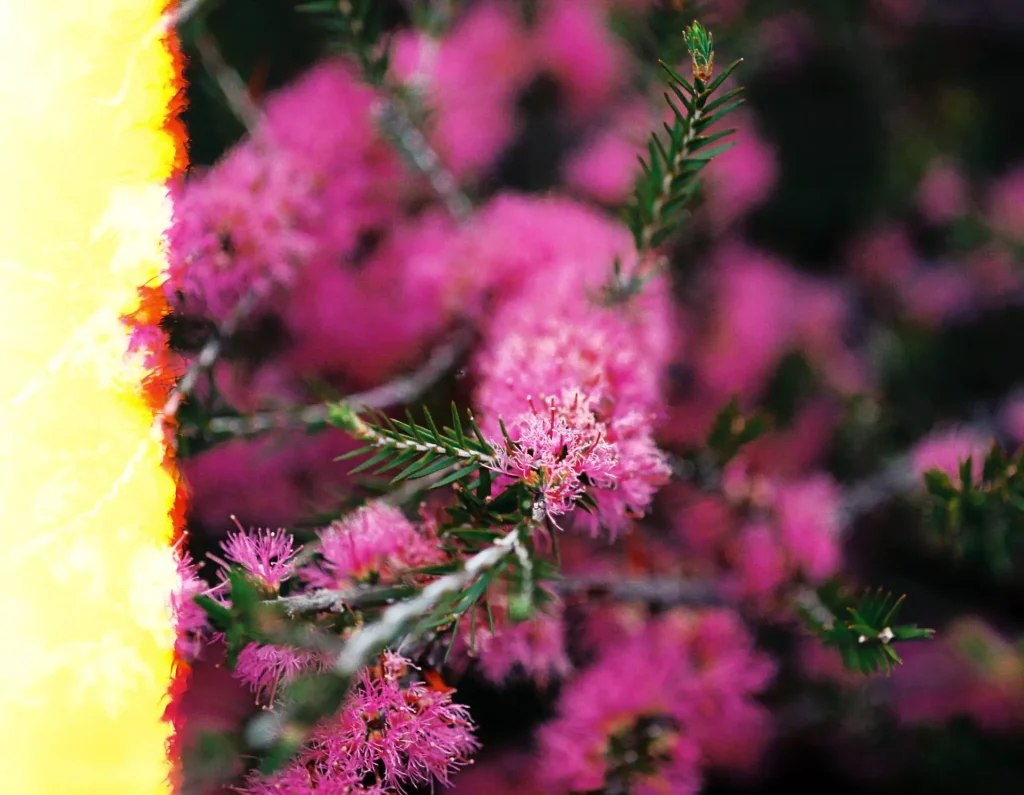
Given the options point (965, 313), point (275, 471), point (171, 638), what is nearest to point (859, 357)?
point (965, 313)

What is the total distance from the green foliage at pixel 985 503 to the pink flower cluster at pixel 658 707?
0.15m

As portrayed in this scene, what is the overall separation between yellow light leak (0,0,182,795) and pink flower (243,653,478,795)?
2.6 inches

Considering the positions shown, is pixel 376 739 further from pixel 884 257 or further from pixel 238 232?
pixel 884 257

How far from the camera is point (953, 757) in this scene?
0.55 m

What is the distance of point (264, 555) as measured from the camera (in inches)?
11.1

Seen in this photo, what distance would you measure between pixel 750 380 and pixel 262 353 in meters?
0.41

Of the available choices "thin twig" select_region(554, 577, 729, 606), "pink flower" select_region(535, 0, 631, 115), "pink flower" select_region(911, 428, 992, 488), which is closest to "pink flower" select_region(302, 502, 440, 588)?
"thin twig" select_region(554, 577, 729, 606)

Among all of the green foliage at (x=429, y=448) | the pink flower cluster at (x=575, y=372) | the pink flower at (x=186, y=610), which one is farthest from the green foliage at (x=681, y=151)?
the pink flower at (x=186, y=610)

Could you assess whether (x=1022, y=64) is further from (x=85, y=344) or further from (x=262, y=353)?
(x=85, y=344)

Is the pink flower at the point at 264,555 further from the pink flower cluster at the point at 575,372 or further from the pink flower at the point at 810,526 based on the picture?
the pink flower at the point at 810,526

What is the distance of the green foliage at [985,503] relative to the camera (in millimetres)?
377

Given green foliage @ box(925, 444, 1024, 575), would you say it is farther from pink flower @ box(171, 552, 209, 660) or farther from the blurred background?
pink flower @ box(171, 552, 209, 660)

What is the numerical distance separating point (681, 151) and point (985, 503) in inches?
9.0

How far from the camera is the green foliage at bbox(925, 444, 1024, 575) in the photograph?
38 cm
